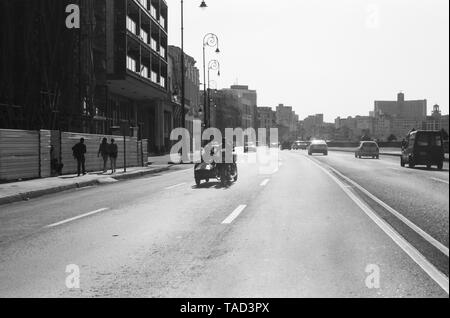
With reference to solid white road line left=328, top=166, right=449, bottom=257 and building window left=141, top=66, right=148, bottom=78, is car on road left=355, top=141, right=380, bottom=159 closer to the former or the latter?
building window left=141, top=66, right=148, bottom=78

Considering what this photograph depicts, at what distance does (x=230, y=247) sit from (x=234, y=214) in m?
3.39

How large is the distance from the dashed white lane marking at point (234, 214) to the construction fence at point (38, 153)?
11984 mm

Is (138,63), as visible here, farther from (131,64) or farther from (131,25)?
(131,25)

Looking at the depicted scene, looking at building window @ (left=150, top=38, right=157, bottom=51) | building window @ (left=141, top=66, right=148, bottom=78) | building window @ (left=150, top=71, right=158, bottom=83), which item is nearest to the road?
building window @ (left=141, top=66, right=148, bottom=78)

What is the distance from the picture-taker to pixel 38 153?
2209cm

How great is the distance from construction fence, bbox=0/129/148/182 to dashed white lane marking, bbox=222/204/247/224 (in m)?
12.0

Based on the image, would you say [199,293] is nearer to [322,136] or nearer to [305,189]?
[305,189]

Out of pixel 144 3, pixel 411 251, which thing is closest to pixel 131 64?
pixel 144 3

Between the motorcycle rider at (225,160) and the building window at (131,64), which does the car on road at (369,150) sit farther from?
the motorcycle rider at (225,160)

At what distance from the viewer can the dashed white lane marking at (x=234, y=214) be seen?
31.0 ft

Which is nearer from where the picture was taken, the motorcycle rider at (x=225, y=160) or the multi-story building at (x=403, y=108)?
the motorcycle rider at (x=225, y=160)

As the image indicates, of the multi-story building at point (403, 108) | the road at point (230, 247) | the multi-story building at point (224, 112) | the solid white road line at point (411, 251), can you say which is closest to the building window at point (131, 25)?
the road at point (230, 247)

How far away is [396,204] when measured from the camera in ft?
39.0
